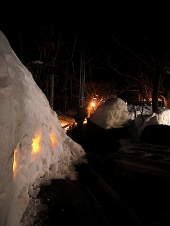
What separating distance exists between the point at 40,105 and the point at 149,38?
456 inches

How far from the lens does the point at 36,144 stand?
419 cm

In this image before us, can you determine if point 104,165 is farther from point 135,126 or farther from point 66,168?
point 135,126

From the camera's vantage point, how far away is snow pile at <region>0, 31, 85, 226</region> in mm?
2439

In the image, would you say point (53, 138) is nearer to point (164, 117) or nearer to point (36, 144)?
point (36, 144)

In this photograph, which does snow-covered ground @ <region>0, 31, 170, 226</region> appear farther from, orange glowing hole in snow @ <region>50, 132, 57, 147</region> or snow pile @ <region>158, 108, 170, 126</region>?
snow pile @ <region>158, 108, 170, 126</region>

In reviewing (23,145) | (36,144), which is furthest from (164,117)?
(23,145)

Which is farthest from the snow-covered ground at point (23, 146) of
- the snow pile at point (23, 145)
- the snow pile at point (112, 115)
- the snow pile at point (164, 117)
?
the snow pile at point (164, 117)

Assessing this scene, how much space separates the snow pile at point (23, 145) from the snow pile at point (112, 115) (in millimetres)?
3106

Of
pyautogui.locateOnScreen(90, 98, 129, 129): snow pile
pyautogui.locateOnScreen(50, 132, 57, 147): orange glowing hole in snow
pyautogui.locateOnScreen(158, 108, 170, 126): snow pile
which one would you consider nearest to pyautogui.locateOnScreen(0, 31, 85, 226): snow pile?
pyautogui.locateOnScreen(50, 132, 57, 147): orange glowing hole in snow

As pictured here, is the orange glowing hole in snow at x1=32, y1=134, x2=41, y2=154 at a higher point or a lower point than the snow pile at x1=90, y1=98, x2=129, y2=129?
lower

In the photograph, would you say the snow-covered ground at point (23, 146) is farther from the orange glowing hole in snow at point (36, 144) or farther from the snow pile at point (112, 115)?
the snow pile at point (112, 115)

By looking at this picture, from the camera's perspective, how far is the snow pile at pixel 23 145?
2.44 metres

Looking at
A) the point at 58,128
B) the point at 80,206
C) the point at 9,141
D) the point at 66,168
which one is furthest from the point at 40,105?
the point at 80,206

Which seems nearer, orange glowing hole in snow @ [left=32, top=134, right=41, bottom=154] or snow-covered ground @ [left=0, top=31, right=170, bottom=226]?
snow-covered ground @ [left=0, top=31, right=170, bottom=226]
